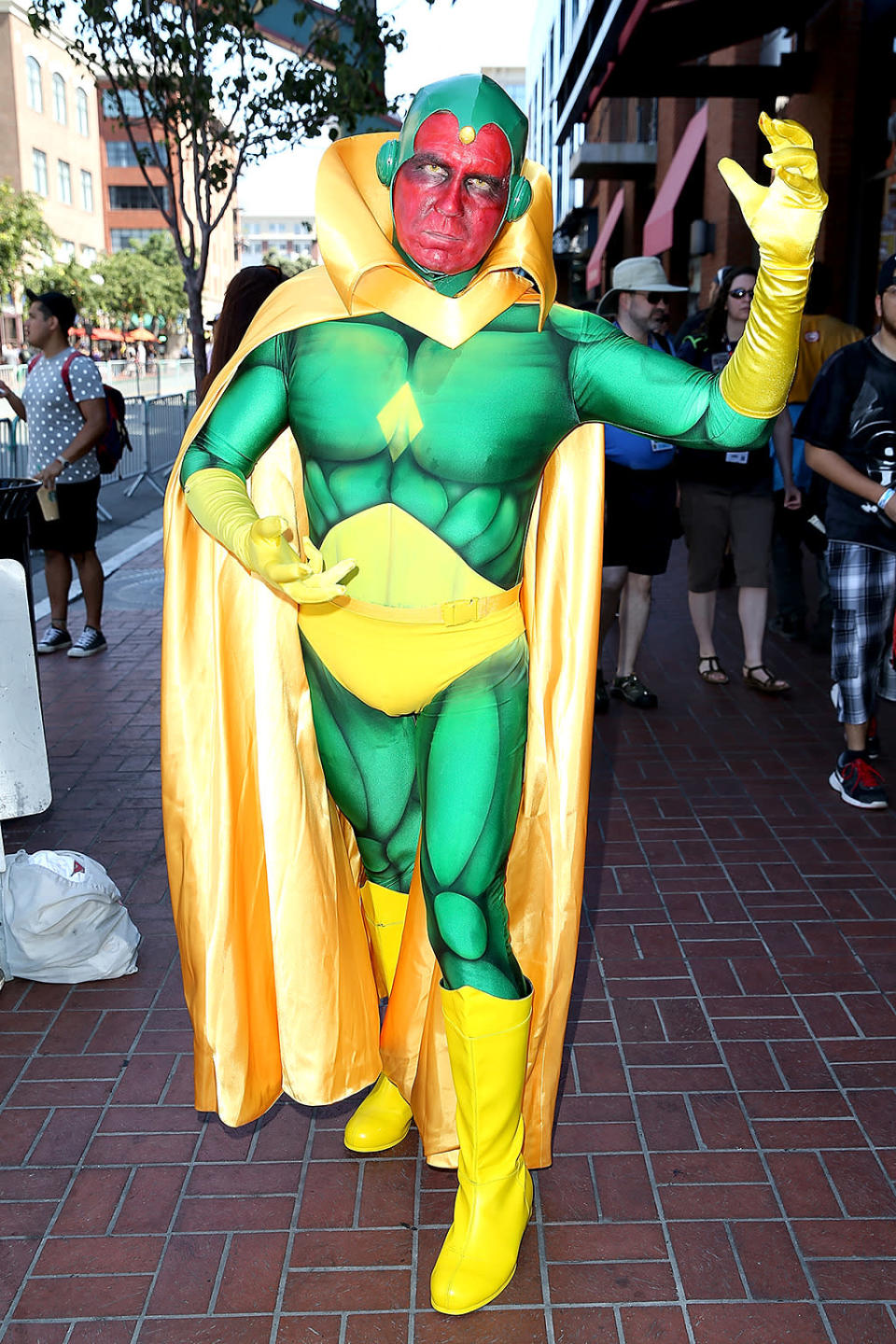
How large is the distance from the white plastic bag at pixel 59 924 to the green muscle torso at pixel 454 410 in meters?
1.72

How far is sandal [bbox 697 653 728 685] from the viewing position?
21.4ft

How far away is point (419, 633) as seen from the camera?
7.12ft

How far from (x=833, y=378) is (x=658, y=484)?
55.1 inches

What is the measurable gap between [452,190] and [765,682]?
4.67 m

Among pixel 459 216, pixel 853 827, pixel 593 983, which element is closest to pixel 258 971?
pixel 593 983

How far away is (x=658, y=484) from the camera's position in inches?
228

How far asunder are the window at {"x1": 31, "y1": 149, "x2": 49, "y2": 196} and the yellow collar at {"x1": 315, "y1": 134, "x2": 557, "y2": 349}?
2523 inches

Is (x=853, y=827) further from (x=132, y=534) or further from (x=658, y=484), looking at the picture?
(x=132, y=534)

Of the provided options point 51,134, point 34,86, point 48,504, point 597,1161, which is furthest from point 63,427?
point 51,134

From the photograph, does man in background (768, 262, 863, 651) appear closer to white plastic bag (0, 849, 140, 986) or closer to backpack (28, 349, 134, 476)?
backpack (28, 349, 134, 476)

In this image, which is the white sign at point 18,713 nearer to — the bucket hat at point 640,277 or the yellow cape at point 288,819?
the yellow cape at point 288,819

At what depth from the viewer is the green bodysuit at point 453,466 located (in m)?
2.08

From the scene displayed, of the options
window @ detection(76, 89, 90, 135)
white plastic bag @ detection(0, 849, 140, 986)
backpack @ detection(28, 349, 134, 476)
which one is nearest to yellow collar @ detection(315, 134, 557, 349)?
white plastic bag @ detection(0, 849, 140, 986)

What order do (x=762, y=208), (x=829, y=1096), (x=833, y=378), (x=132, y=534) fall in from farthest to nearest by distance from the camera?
(x=132, y=534), (x=833, y=378), (x=829, y=1096), (x=762, y=208)
